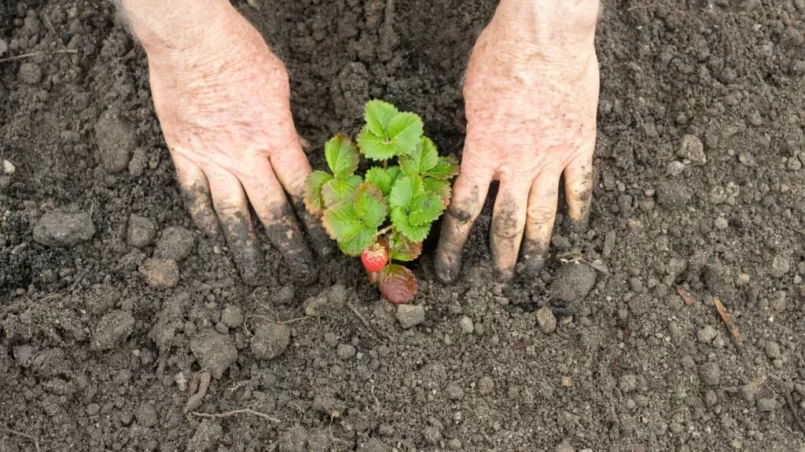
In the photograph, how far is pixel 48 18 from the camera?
335 centimetres

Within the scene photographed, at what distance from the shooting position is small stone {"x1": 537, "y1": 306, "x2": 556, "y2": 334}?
9.02ft

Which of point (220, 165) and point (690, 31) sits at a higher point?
point (690, 31)

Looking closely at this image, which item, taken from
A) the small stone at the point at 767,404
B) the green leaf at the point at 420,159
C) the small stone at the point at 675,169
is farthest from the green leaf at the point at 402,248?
the small stone at the point at 767,404

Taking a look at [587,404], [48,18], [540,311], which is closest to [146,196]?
[48,18]

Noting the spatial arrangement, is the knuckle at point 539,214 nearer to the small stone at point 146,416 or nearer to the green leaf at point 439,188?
the green leaf at point 439,188

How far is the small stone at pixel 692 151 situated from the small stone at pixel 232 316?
1.59 meters

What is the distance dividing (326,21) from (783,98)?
1705 millimetres

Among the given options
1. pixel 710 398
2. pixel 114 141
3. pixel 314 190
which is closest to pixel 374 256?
pixel 314 190

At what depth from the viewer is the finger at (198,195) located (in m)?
2.88

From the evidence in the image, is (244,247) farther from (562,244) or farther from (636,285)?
(636,285)

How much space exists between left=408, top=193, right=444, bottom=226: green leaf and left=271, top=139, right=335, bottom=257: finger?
372 millimetres

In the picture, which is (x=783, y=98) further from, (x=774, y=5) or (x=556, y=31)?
(x=556, y=31)

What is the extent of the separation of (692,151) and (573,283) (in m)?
A: 0.65

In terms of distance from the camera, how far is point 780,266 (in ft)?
9.48
